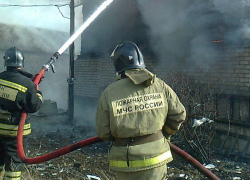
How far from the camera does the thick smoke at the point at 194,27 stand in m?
5.46

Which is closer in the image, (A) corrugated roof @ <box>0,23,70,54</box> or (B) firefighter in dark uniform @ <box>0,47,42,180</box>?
(B) firefighter in dark uniform @ <box>0,47,42,180</box>

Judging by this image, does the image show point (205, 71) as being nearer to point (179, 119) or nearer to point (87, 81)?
point (179, 119)

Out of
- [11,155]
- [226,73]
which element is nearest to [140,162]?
[11,155]

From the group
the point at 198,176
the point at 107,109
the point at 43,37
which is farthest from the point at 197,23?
the point at 43,37

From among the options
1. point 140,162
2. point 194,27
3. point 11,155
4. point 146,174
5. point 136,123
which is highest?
point 194,27

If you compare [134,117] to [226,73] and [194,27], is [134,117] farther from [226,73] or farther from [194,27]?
[194,27]

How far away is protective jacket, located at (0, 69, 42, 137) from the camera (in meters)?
3.33

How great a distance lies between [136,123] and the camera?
2.21 meters

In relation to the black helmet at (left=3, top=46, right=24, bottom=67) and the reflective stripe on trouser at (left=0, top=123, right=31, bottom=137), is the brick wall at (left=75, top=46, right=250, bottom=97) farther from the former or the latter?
the reflective stripe on trouser at (left=0, top=123, right=31, bottom=137)

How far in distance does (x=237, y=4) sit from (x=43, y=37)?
23678 millimetres

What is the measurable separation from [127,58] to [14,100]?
184 centimetres

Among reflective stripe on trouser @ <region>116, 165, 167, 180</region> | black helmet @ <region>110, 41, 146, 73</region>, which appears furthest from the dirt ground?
black helmet @ <region>110, 41, 146, 73</region>

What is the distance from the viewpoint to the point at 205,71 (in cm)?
605

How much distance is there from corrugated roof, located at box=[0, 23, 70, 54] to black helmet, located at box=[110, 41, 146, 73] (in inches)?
866
